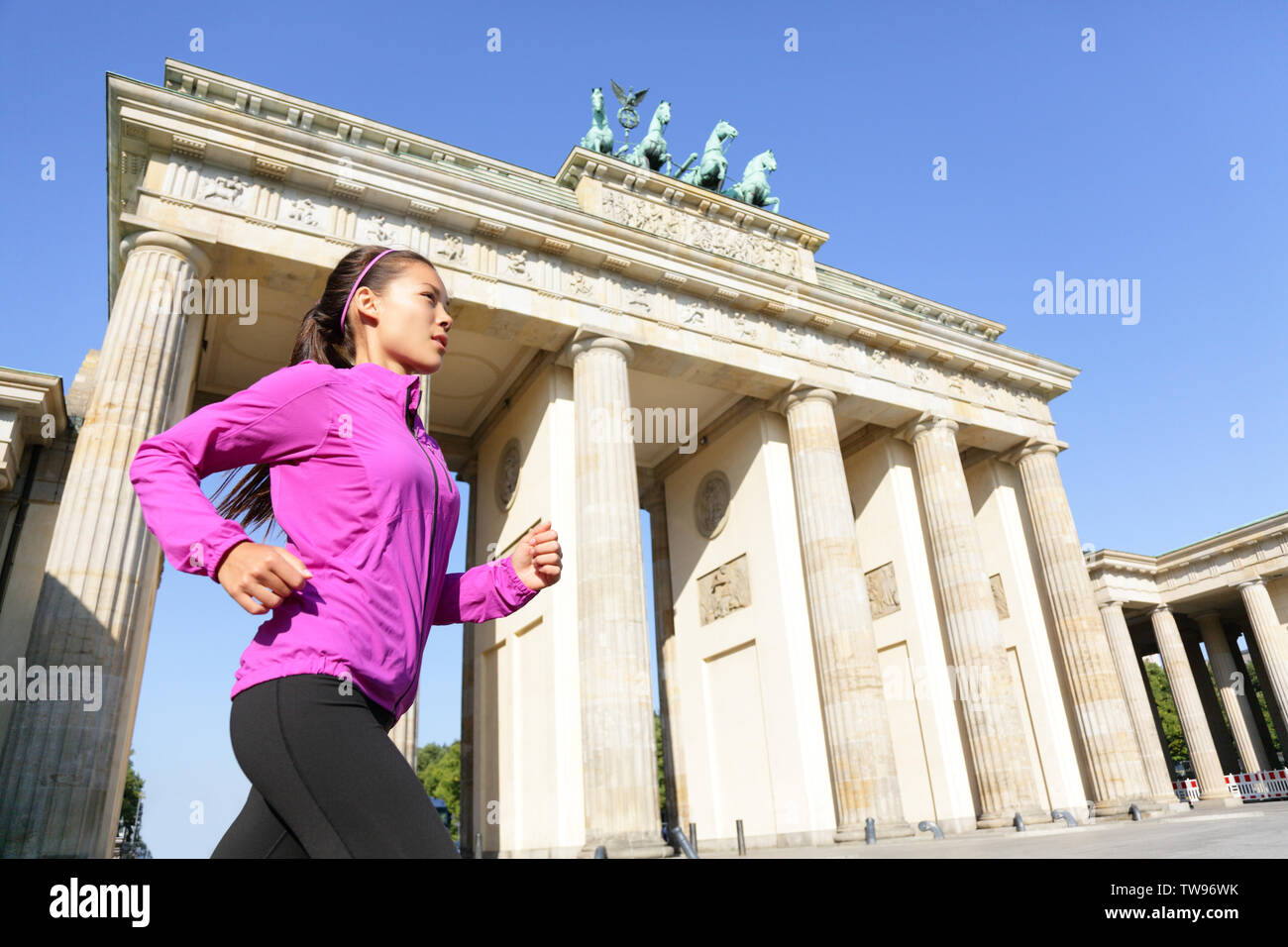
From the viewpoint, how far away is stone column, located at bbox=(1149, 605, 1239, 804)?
3359 cm

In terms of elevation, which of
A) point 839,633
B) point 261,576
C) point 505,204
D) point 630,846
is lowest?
point 630,846

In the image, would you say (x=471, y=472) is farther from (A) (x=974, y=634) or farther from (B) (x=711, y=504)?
(A) (x=974, y=634)

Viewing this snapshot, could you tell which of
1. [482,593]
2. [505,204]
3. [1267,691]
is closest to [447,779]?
[1267,691]

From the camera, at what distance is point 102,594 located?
412 inches

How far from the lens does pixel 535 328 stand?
16422mm

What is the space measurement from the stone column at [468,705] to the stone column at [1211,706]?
3735 cm

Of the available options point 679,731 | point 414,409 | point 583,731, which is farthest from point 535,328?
point 414,409

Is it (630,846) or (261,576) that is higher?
(261,576)

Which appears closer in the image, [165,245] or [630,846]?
[630,846]

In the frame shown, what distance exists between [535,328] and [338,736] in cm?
1552

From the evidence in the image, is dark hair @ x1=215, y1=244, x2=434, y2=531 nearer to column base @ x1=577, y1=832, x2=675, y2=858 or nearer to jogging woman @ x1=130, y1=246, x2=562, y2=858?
jogging woman @ x1=130, y1=246, x2=562, y2=858

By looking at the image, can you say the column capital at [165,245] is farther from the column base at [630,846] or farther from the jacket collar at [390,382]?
the jacket collar at [390,382]

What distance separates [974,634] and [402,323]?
19.8m
